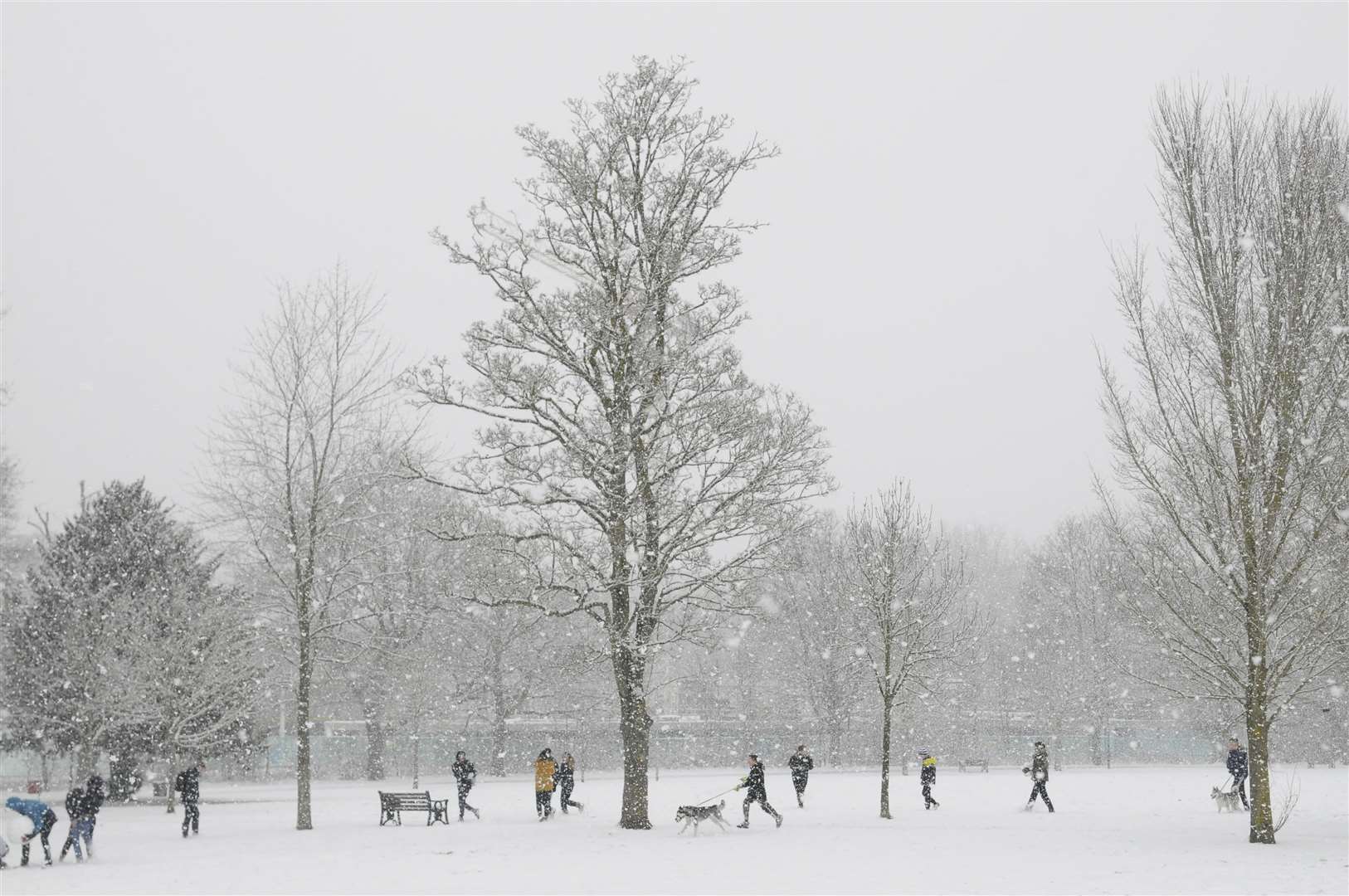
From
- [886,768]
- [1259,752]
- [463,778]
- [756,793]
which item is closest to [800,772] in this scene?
[886,768]

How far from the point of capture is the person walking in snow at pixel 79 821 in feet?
52.9

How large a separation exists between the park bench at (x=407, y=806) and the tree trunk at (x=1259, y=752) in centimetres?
1438

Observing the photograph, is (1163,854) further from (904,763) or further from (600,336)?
(904,763)

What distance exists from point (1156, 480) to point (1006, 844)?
6235mm

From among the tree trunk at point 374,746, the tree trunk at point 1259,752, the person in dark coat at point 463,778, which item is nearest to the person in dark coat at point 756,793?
the person in dark coat at point 463,778

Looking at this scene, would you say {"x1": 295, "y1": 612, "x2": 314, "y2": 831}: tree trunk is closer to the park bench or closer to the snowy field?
the snowy field

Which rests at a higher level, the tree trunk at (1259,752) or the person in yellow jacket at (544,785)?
the tree trunk at (1259,752)

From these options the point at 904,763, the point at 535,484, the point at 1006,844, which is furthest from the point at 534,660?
the point at 1006,844

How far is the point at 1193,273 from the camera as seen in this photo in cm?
1625

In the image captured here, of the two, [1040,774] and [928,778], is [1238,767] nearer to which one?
[1040,774]

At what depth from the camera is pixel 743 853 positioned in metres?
15.5

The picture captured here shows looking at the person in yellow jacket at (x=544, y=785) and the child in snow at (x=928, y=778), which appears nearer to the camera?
the person in yellow jacket at (x=544, y=785)

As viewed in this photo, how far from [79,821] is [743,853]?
10621 mm

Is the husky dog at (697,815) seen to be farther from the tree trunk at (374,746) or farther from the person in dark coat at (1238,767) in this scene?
the tree trunk at (374,746)
